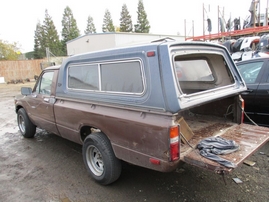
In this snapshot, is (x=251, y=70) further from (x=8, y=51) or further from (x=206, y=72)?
(x=8, y=51)

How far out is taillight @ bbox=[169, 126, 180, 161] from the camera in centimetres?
223

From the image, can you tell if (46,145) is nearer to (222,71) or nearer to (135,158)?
(135,158)

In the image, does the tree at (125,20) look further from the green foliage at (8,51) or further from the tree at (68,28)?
the green foliage at (8,51)

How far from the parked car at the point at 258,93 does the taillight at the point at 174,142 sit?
8.99 ft

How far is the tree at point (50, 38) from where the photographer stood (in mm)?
54219

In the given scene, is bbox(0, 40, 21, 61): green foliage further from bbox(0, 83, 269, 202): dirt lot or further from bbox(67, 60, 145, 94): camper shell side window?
bbox(67, 60, 145, 94): camper shell side window

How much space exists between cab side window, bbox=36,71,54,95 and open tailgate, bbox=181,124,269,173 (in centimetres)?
312

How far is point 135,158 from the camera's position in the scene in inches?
104

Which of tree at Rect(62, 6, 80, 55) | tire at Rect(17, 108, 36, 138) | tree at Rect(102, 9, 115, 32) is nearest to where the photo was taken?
tire at Rect(17, 108, 36, 138)

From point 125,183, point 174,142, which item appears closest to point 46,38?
point 125,183

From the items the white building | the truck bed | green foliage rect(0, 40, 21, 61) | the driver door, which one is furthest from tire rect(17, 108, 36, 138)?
green foliage rect(0, 40, 21, 61)

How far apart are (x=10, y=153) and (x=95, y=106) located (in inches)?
111

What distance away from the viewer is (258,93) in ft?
13.7

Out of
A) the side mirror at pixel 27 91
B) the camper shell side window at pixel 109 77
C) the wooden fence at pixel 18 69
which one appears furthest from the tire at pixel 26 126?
the wooden fence at pixel 18 69
